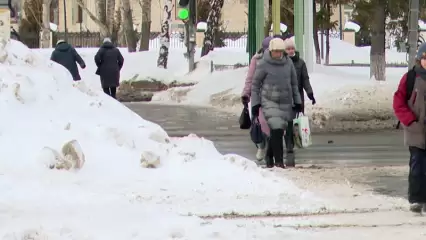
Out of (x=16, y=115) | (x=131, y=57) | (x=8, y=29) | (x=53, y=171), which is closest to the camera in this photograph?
(x=53, y=171)

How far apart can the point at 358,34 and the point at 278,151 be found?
48.7 meters

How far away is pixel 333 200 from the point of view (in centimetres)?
929

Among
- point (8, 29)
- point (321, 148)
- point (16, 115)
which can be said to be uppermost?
point (8, 29)

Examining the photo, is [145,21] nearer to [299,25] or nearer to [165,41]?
[165,41]

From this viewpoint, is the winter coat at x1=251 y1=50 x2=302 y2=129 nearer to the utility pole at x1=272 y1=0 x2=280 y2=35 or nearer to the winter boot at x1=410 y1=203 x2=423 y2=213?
the winter boot at x1=410 y1=203 x2=423 y2=213

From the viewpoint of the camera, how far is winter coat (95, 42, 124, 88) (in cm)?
1988

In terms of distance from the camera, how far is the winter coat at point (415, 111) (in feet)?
27.9

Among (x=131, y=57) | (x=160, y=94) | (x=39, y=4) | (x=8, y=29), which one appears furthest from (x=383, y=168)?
(x=39, y=4)

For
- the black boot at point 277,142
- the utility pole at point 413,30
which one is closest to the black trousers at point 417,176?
the black boot at point 277,142

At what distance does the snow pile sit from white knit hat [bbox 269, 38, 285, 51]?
1.40 meters

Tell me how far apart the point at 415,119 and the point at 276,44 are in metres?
3.18

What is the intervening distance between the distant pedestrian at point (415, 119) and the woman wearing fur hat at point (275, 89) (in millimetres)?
3073

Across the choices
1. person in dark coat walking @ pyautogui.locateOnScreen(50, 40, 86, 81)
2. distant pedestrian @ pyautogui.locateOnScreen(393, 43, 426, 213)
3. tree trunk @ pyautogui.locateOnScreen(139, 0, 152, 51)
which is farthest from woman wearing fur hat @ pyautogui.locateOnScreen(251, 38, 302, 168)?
tree trunk @ pyautogui.locateOnScreen(139, 0, 152, 51)

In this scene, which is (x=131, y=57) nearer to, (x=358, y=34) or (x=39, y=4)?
(x=39, y=4)
